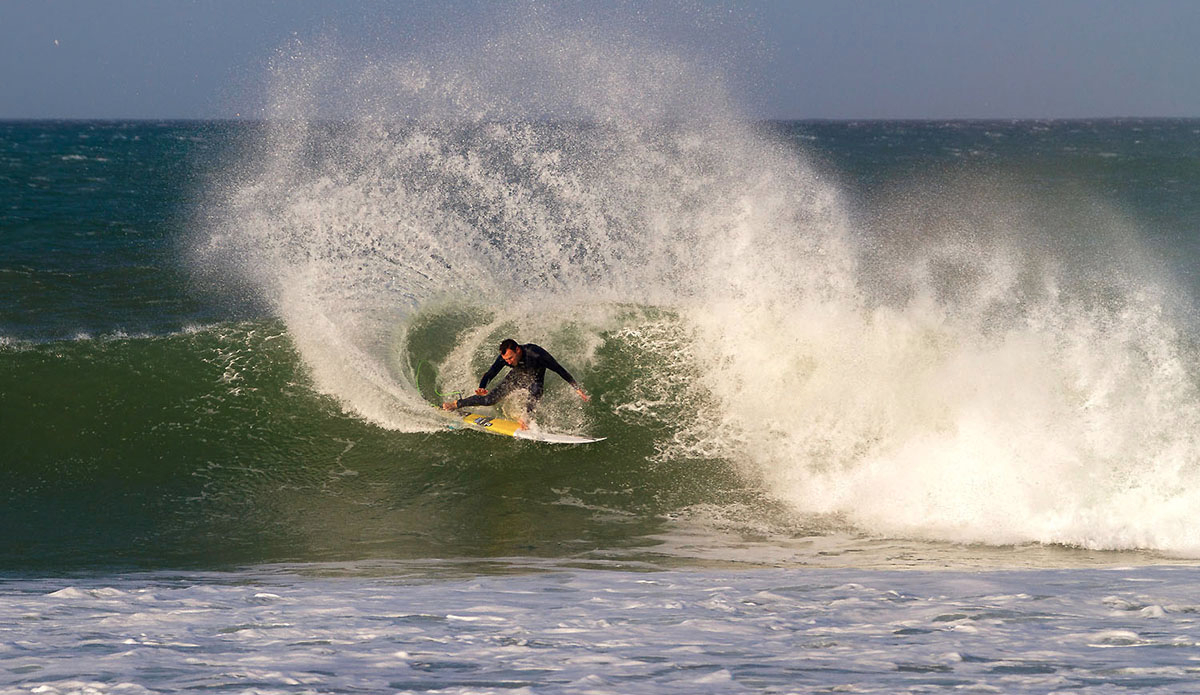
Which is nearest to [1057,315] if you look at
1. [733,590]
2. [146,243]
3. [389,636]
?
[733,590]

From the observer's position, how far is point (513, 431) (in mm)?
9688

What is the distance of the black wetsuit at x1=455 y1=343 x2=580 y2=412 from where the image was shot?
9.62 m

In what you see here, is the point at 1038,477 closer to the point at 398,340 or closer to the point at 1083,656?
A: the point at 1083,656

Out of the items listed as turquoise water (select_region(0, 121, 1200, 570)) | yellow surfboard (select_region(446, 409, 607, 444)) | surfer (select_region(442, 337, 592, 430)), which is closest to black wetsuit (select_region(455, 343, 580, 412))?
surfer (select_region(442, 337, 592, 430))

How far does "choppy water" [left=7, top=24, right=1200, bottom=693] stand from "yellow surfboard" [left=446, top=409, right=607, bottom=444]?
0.19 m

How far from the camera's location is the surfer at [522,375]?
9.52 m

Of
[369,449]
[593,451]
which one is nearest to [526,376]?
[593,451]

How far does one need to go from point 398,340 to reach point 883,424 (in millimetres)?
5468

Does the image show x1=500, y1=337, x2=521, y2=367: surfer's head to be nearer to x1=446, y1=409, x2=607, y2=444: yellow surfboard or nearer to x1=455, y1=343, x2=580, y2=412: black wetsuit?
x1=455, y1=343, x2=580, y2=412: black wetsuit

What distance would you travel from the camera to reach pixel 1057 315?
1023 cm

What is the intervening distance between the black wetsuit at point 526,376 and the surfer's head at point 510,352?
0.04 meters

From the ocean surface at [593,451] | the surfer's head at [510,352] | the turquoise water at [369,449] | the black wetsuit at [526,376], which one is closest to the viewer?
the ocean surface at [593,451]

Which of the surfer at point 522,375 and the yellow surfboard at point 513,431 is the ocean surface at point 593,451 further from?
the surfer at point 522,375

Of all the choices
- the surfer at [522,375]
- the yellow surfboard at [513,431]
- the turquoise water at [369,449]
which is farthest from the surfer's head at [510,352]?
the turquoise water at [369,449]
